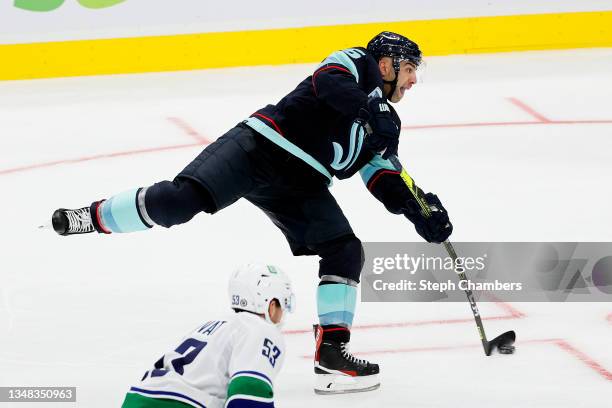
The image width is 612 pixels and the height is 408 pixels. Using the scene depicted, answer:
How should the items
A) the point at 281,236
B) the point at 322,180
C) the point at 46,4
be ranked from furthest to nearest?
the point at 46,4, the point at 281,236, the point at 322,180

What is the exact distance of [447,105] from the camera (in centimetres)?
806

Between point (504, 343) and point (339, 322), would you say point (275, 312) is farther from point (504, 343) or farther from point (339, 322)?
point (504, 343)

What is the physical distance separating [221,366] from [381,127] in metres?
1.24

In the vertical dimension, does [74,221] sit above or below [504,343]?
above

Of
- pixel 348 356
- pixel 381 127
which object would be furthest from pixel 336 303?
pixel 381 127

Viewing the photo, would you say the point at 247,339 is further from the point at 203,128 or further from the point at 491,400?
the point at 203,128

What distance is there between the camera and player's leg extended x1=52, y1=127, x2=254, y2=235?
3967mm

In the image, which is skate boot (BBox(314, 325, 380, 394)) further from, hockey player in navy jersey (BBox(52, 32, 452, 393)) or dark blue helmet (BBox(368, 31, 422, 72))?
dark blue helmet (BBox(368, 31, 422, 72))

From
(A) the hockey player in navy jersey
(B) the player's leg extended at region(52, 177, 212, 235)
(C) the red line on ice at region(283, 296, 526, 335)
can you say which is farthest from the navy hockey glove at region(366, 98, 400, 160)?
(C) the red line on ice at region(283, 296, 526, 335)

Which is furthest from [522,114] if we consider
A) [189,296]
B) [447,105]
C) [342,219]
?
[342,219]

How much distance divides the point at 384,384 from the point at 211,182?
84cm

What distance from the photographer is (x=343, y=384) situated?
3938mm

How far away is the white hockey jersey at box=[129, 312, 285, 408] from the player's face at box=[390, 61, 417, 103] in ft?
4.80

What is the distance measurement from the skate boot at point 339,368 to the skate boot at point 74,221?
2.86ft
